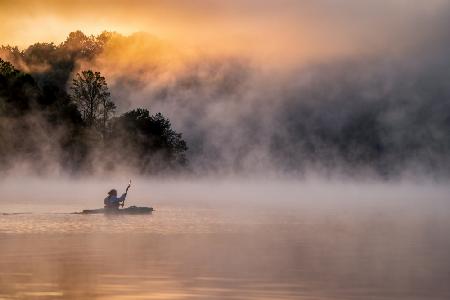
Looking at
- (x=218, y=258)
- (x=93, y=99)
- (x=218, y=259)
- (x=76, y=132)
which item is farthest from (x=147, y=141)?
(x=218, y=259)

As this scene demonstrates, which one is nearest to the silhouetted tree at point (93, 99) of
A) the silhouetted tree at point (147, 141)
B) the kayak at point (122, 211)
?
the silhouetted tree at point (147, 141)

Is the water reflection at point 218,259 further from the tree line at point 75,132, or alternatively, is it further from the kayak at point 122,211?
the tree line at point 75,132

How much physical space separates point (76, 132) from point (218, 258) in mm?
80812

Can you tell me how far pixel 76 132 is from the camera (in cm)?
11500

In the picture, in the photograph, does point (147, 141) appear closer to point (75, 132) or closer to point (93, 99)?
point (93, 99)

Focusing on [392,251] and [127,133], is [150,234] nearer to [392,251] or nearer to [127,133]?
[392,251]

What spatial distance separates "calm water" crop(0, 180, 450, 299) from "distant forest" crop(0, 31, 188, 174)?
5198cm

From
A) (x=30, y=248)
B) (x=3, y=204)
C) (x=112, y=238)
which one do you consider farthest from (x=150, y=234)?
(x=3, y=204)

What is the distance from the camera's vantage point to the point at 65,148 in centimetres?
11644

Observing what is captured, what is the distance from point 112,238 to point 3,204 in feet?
108

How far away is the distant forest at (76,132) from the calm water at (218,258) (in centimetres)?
5198

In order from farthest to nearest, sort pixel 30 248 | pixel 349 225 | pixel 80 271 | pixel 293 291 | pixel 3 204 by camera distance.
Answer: pixel 3 204 < pixel 349 225 < pixel 30 248 < pixel 80 271 < pixel 293 291

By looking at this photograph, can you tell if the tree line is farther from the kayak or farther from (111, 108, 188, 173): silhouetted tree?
the kayak

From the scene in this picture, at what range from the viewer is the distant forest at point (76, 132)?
111m
